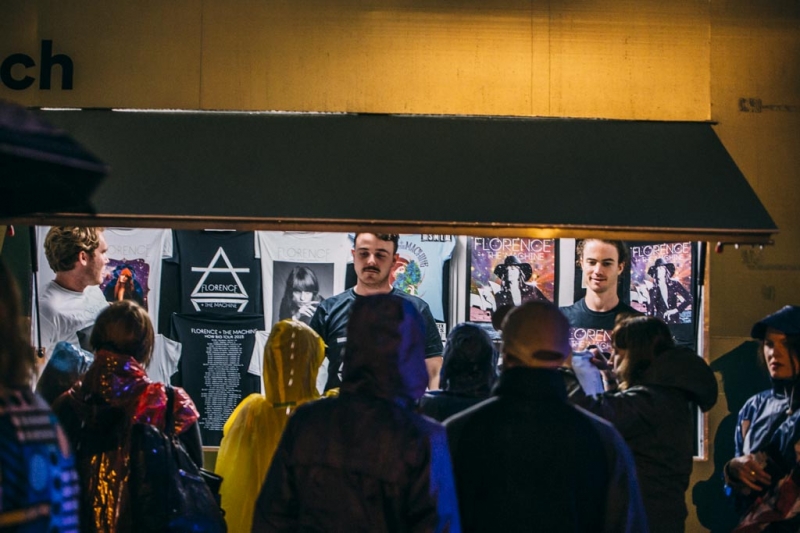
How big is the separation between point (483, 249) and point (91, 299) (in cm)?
276

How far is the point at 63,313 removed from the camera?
6785mm

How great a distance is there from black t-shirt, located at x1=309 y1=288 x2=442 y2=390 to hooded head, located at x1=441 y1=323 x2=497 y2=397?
180 cm

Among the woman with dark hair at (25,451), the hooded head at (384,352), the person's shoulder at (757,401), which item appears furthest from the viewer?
the person's shoulder at (757,401)

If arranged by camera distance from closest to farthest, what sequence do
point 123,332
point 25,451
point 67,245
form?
point 25,451 → point 123,332 → point 67,245

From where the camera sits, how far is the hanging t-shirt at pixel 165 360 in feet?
22.5

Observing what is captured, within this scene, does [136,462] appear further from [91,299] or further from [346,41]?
[346,41]

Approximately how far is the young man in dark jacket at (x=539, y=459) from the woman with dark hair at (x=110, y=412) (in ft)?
5.49

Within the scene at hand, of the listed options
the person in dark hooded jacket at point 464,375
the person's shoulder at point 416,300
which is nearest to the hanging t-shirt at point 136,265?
the person's shoulder at point 416,300

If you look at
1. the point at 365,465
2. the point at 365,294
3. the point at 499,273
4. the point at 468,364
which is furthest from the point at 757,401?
the point at 365,465

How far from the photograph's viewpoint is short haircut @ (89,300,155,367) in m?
4.73

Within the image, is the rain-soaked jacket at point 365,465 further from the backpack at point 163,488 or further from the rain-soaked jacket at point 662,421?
the rain-soaked jacket at point 662,421

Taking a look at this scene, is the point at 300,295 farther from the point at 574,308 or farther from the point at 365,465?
the point at 365,465

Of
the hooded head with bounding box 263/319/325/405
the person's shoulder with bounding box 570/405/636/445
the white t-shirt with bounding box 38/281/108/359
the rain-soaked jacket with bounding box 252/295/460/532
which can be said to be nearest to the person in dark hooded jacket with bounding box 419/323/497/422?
the hooded head with bounding box 263/319/325/405

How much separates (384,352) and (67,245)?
12.7 ft
